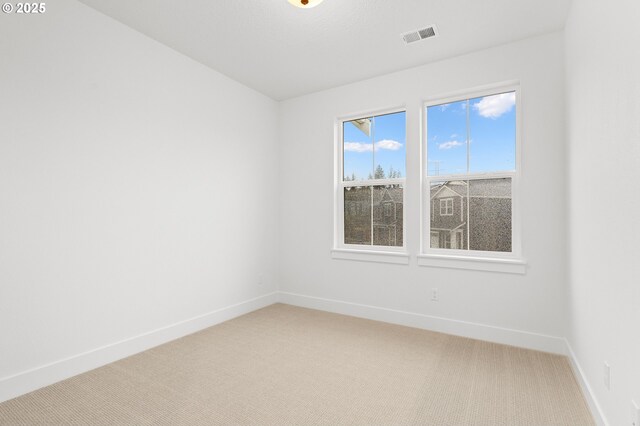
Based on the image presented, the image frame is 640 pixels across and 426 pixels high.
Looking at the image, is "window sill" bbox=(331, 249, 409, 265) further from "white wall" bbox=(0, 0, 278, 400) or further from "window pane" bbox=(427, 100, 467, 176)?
"white wall" bbox=(0, 0, 278, 400)

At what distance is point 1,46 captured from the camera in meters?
2.14

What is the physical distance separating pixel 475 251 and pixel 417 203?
756 mm

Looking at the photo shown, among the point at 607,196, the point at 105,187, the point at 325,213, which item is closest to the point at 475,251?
the point at 607,196

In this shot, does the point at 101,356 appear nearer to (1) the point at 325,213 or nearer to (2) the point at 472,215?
(1) the point at 325,213

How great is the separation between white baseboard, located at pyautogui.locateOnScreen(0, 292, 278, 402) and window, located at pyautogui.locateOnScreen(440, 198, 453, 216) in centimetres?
260

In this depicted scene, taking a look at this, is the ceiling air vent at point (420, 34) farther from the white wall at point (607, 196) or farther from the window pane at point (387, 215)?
the window pane at point (387, 215)

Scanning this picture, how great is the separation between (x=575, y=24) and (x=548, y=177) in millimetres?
1192

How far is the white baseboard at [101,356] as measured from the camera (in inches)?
85.3

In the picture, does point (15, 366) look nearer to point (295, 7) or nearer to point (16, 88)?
point (16, 88)

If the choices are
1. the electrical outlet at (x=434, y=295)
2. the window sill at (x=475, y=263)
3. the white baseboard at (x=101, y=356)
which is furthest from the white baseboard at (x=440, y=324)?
the white baseboard at (x=101, y=356)

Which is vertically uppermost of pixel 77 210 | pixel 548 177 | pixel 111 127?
pixel 111 127

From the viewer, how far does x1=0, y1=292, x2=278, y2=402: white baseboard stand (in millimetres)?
2166

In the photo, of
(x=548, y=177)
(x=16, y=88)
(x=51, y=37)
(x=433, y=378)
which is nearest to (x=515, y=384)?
(x=433, y=378)

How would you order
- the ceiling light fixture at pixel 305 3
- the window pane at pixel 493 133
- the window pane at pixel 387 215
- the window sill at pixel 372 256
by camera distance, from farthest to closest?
the window pane at pixel 387 215
the window sill at pixel 372 256
the window pane at pixel 493 133
the ceiling light fixture at pixel 305 3
